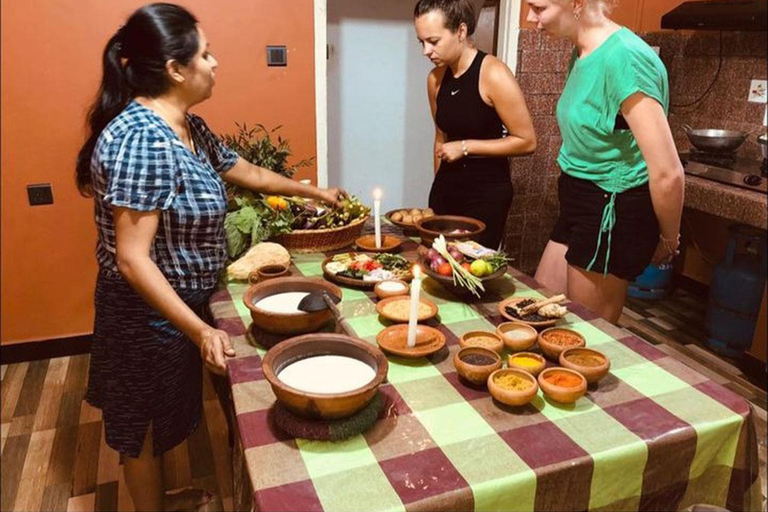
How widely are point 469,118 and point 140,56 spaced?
44.4 inches

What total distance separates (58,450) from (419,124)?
2.59m

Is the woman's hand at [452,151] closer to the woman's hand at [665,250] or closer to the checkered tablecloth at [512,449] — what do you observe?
the woman's hand at [665,250]

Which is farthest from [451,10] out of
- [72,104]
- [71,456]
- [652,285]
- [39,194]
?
[652,285]

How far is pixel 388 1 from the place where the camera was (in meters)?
3.37

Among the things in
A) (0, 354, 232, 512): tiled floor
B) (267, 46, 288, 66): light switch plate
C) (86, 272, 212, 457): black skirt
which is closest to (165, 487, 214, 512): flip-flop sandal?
(0, 354, 232, 512): tiled floor

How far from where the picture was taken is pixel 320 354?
3.41 ft

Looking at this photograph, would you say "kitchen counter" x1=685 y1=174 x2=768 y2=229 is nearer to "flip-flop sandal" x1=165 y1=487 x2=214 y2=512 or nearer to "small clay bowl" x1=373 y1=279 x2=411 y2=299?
"small clay bowl" x1=373 y1=279 x2=411 y2=299

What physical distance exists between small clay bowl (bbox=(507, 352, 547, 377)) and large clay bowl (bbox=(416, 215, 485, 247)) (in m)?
0.61

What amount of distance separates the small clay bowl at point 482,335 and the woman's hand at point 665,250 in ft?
2.24

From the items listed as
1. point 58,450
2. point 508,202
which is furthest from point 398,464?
point 58,450

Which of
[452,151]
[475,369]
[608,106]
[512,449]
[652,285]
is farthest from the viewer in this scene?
[652,285]

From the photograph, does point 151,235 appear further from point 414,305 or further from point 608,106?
point 608,106

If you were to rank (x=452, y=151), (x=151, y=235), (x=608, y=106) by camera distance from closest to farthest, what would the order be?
1. (x=151, y=235)
2. (x=608, y=106)
3. (x=452, y=151)

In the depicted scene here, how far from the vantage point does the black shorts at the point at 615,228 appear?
1.54 m
